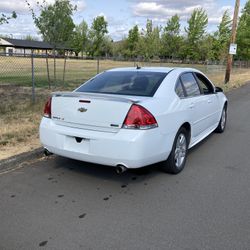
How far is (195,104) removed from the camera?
5.34 meters

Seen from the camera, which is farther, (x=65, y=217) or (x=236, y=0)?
(x=236, y=0)

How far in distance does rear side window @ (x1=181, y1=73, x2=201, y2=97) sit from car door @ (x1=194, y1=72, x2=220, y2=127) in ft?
0.78

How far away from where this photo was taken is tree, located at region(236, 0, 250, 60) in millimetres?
47281

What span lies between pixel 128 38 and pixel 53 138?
245 feet

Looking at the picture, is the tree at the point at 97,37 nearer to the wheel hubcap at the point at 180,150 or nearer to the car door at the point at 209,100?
the car door at the point at 209,100

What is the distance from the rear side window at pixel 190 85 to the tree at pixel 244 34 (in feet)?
151

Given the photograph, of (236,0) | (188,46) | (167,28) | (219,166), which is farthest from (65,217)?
(167,28)

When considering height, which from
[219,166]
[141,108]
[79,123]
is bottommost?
[219,166]

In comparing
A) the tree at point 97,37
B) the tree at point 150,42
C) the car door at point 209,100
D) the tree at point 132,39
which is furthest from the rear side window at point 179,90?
the tree at point 97,37

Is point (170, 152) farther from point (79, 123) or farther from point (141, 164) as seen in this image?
point (79, 123)

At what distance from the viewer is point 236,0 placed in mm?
20859

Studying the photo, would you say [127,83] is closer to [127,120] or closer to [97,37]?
[127,120]

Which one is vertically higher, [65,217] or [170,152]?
[170,152]

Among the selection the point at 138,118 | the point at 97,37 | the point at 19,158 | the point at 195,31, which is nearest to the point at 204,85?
the point at 138,118
